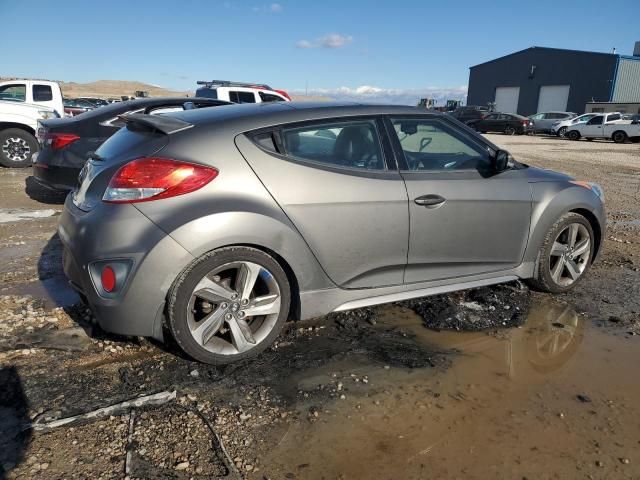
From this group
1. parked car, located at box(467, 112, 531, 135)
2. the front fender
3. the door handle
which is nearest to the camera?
the door handle

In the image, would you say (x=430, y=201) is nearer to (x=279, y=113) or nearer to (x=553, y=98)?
(x=279, y=113)

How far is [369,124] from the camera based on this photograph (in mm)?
3410

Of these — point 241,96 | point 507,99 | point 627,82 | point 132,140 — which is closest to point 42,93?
point 241,96

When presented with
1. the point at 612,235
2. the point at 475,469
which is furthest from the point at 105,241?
the point at 612,235

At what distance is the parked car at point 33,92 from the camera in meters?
12.3

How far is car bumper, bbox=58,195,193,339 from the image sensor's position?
2705 millimetres

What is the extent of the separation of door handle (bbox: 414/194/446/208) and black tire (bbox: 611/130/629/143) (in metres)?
29.2

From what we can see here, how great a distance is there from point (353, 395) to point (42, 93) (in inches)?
510

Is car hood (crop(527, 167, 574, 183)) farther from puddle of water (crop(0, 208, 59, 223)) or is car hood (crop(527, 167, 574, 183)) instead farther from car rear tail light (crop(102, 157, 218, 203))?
puddle of water (crop(0, 208, 59, 223))

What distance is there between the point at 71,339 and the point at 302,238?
1.74 m

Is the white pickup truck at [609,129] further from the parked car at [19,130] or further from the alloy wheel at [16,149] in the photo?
the alloy wheel at [16,149]

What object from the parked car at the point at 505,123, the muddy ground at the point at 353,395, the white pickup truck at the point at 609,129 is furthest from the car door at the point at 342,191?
the parked car at the point at 505,123

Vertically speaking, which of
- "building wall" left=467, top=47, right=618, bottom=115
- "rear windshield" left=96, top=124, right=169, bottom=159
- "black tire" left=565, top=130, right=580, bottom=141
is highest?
"building wall" left=467, top=47, right=618, bottom=115

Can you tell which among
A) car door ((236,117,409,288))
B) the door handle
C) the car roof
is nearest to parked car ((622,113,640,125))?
the car roof
